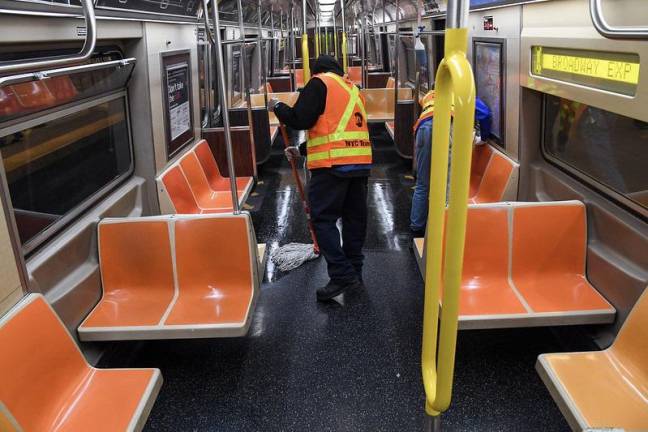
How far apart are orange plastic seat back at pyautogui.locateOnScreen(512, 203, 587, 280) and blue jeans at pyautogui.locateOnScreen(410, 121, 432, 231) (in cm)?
143

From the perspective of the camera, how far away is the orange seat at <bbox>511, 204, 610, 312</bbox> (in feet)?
10.4

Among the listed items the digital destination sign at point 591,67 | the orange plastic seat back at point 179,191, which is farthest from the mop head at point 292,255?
the digital destination sign at point 591,67

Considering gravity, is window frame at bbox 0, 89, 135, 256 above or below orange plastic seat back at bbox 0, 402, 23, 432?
above

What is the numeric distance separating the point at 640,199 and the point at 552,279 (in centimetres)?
69

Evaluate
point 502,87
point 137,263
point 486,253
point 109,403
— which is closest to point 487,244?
point 486,253

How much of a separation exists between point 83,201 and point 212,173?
7.43ft

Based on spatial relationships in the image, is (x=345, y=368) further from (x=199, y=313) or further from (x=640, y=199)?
(x=640, y=199)

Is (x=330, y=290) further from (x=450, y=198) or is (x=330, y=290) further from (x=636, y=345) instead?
(x=450, y=198)

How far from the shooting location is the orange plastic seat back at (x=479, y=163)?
477 centimetres

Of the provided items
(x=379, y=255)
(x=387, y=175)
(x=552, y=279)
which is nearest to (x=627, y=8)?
(x=552, y=279)

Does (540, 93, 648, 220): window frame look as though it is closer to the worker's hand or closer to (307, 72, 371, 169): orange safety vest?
(307, 72, 371, 169): orange safety vest

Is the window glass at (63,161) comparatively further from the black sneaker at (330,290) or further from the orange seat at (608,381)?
the orange seat at (608,381)

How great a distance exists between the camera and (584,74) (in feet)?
9.16

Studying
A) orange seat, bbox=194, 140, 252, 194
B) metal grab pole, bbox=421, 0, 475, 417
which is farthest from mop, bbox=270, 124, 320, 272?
metal grab pole, bbox=421, 0, 475, 417
